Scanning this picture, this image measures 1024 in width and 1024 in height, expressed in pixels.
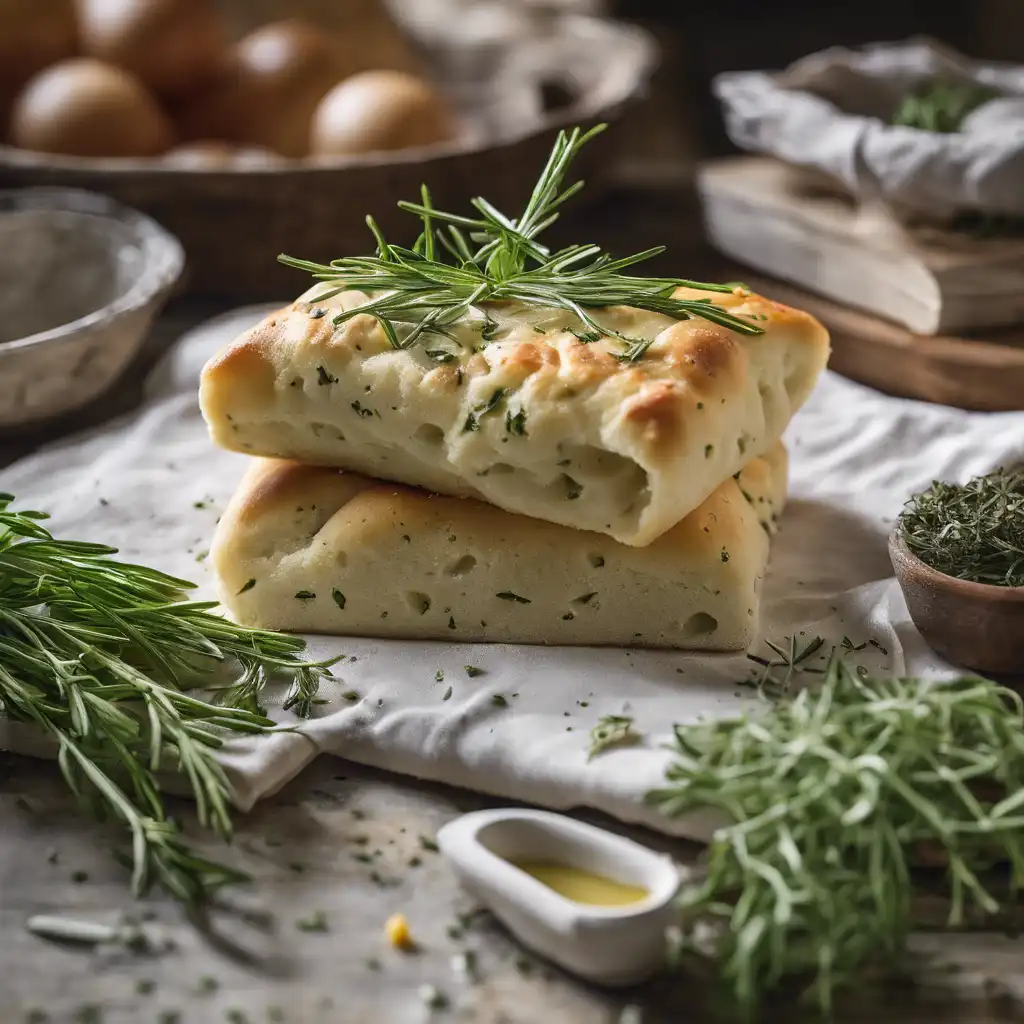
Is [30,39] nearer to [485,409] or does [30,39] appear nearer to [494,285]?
[494,285]

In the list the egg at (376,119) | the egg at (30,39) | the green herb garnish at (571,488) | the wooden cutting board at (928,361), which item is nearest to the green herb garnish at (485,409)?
the green herb garnish at (571,488)

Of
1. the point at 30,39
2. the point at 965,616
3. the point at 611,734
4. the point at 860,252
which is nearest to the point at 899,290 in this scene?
the point at 860,252

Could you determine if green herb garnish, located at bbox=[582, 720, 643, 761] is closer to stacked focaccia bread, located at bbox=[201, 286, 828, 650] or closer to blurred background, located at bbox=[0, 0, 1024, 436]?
stacked focaccia bread, located at bbox=[201, 286, 828, 650]

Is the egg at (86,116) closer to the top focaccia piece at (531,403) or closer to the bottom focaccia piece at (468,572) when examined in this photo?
the top focaccia piece at (531,403)

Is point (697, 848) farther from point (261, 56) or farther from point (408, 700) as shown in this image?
point (261, 56)

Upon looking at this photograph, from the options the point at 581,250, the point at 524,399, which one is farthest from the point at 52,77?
the point at 524,399

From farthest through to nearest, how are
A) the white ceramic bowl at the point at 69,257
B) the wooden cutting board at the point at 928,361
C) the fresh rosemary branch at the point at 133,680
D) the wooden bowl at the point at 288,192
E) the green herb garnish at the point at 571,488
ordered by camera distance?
the wooden bowl at the point at 288,192, the white ceramic bowl at the point at 69,257, the wooden cutting board at the point at 928,361, the green herb garnish at the point at 571,488, the fresh rosemary branch at the point at 133,680

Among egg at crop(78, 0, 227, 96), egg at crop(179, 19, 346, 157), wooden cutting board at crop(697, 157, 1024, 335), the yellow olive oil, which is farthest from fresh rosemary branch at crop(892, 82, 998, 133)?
the yellow olive oil
